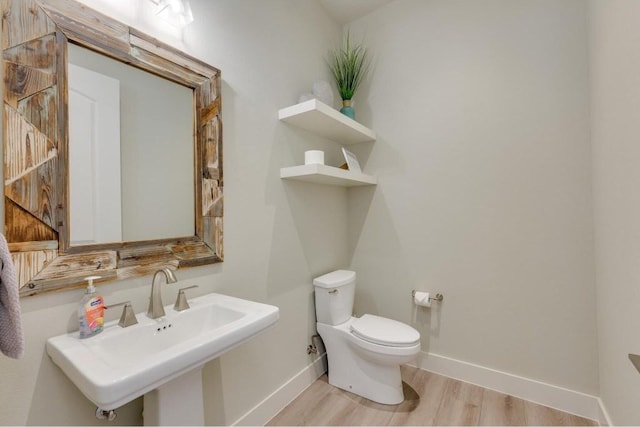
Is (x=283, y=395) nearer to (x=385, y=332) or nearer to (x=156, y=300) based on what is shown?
(x=385, y=332)

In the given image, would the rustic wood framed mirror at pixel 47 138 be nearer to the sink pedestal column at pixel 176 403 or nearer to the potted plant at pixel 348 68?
the sink pedestal column at pixel 176 403

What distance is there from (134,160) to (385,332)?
62.6 inches

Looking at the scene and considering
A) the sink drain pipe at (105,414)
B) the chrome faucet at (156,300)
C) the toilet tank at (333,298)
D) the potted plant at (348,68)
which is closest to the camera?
the sink drain pipe at (105,414)

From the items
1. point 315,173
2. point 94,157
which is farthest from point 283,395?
point 94,157

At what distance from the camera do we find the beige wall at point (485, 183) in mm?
1677

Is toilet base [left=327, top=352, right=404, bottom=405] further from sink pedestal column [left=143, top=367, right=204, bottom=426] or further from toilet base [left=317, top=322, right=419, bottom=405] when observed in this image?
sink pedestal column [left=143, top=367, right=204, bottom=426]

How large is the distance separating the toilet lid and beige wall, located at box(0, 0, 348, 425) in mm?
361

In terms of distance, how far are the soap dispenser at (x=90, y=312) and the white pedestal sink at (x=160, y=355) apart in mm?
27

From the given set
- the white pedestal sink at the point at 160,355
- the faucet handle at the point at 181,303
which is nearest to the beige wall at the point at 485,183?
the white pedestal sink at the point at 160,355

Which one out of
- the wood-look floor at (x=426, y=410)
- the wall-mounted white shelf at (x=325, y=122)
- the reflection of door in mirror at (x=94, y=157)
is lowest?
the wood-look floor at (x=426, y=410)

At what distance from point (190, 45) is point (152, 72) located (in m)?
0.24

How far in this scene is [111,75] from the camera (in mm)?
1076

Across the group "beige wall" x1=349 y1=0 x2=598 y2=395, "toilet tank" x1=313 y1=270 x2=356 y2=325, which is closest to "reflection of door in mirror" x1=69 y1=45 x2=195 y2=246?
"toilet tank" x1=313 y1=270 x2=356 y2=325

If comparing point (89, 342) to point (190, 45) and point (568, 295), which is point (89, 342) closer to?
point (190, 45)
